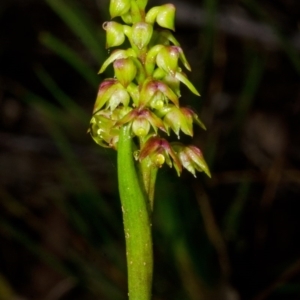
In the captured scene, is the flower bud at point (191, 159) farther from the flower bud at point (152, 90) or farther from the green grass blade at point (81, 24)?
the green grass blade at point (81, 24)

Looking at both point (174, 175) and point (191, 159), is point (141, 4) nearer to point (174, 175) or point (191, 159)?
point (191, 159)

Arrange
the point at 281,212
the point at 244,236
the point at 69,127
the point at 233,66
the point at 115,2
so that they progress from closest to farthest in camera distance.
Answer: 1. the point at 115,2
2. the point at 244,236
3. the point at 281,212
4. the point at 69,127
5. the point at 233,66

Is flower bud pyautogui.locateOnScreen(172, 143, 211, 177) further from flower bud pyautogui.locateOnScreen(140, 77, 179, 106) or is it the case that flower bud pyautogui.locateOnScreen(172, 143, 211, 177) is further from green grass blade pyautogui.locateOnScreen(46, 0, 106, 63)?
green grass blade pyautogui.locateOnScreen(46, 0, 106, 63)

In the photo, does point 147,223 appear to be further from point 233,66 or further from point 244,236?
point 233,66

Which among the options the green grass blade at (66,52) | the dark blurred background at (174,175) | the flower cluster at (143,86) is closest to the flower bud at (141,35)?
the flower cluster at (143,86)

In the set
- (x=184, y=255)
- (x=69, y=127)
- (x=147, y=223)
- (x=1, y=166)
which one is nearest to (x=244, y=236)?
(x=184, y=255)

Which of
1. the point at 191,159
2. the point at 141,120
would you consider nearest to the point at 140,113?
the point at 141,120

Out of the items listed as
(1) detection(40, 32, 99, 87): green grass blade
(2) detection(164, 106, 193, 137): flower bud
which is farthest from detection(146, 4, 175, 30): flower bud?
(1) detection(40, 32, 99, 87): green grass blade
